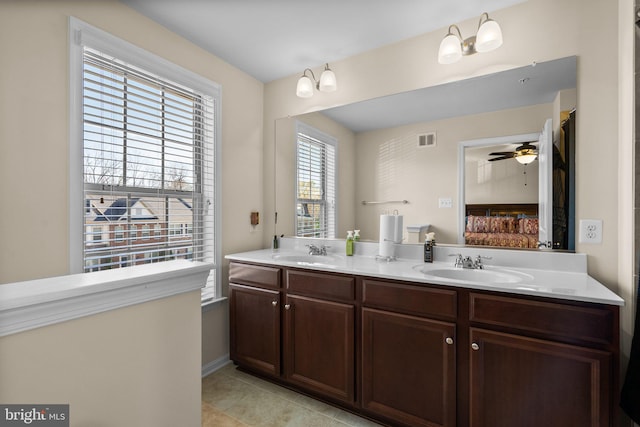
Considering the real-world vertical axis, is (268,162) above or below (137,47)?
below

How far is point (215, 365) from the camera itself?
93.8 inches

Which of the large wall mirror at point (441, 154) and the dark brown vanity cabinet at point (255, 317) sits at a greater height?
the large wall mirror at point (441, 154)

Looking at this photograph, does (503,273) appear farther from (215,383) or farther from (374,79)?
(215,383)

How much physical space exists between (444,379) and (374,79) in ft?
6.74

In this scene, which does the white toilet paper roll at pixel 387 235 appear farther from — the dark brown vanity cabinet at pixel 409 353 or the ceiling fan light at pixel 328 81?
the ceiling fan light at pixel 328 81

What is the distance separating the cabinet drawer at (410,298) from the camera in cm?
150

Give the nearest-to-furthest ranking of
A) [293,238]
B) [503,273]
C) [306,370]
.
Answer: [503,273] < [306,370] < [293,238]

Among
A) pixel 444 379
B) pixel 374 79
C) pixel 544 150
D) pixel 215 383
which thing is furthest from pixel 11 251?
pixel 544 150

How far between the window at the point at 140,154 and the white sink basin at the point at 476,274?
5.48 ft

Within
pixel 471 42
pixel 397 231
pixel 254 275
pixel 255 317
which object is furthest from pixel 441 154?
pixel 255 317

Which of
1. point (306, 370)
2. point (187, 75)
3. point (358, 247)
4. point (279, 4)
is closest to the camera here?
point (279, 4)

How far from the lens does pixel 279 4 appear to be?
181 centimetres

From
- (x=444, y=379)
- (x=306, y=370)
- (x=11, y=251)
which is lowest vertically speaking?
(x=306, y=370)

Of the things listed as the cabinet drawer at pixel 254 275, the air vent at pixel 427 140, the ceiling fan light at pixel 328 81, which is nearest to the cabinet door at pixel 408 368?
the cabinet drawer at pixel 254 275
